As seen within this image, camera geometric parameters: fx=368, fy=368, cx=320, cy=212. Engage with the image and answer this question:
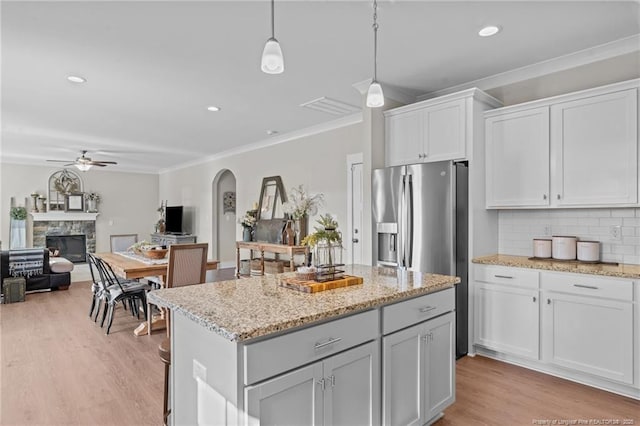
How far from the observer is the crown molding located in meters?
2.86

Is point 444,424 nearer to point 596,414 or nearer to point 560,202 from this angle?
point 596,414

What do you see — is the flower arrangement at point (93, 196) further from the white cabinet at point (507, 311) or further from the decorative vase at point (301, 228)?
the white cabinet at point (507, 311)

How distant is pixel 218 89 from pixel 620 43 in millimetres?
3573

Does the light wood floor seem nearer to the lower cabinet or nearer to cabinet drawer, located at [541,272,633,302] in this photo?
the lower cabinet

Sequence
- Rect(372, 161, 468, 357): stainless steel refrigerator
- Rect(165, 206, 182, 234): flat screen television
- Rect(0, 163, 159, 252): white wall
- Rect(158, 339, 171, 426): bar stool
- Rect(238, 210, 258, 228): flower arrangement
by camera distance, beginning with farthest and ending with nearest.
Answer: Rect(165, 206, 182, 234): flat screen television < Rect(0, 163, 159, 252): white wall < Rect(238, 210, 258, 228): flower arrangement < Rect(372, 161, 468, 357): stainless steel refrigerator < Rect(158, 339, 171, 426): bar stool

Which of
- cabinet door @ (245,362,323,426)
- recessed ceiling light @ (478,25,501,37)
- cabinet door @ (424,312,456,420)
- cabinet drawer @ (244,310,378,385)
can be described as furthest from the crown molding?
cabinet door @ (245,362,323,426)

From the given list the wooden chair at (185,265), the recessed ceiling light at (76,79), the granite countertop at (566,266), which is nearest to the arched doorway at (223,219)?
the wooden chair at (185,265)

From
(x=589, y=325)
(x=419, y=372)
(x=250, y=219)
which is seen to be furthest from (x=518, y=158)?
(x=250, y=219)

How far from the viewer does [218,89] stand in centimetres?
391

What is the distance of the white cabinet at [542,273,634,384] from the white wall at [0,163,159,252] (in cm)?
999

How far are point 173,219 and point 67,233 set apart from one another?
258 cm

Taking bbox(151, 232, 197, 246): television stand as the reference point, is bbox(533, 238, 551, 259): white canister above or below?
above

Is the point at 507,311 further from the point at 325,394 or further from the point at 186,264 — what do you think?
the point at 186,264

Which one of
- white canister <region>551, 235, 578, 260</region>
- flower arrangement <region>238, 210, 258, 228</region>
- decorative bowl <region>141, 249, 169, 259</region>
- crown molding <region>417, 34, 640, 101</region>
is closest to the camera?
crown molding <region>417, 34, 640, 101</region>
